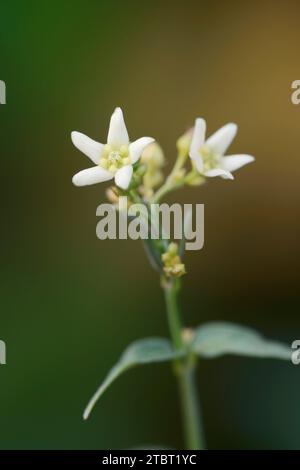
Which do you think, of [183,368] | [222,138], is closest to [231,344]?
[183,368]

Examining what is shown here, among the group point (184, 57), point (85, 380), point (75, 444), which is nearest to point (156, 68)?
point (184, 57)

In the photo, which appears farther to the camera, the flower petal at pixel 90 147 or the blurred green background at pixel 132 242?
the blurred green background at pixel 132 242

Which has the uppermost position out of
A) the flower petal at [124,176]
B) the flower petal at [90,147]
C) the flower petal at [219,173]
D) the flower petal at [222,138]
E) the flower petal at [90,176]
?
the flower petal at [222,138]

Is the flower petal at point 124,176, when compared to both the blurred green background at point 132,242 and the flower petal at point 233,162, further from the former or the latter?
the blurred green background at point 132,242

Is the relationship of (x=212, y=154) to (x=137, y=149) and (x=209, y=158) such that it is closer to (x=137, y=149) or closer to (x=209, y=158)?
(x=209, y=158)

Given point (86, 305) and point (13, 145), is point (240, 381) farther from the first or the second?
point (13, 145)

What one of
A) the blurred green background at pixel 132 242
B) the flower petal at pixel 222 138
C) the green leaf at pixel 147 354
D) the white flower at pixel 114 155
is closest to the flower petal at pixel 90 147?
the white flower at pixel 114 155

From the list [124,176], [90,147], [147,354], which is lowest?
[147,354]
